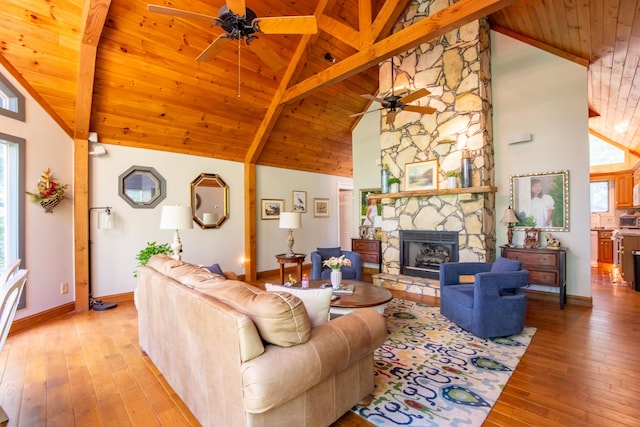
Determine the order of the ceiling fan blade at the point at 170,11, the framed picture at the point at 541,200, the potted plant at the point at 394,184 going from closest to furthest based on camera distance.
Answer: the ceiling fan blade at the point at 170,11
the framed picture at the point at 541,200
the potted plant at the point at 394,184

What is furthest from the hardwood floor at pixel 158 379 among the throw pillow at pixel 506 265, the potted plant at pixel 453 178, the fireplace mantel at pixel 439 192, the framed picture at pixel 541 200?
the potted plant at pixel 453 178

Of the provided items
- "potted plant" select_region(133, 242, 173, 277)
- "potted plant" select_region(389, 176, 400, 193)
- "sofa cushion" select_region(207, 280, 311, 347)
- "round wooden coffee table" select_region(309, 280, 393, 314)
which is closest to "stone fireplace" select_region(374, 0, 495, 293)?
"potted plant" select_region(389, 176, 400, 193)

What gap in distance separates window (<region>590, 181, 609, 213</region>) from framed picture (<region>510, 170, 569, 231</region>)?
16.7 ft

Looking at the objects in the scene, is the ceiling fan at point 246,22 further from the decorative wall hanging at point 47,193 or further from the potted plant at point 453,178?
→ the potted plant at point 453,178

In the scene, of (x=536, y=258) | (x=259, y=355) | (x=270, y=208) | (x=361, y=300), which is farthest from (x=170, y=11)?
(x=536, y=258)

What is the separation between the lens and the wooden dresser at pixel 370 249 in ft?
20.8

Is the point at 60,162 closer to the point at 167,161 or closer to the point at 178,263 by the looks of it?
the point at 167,161

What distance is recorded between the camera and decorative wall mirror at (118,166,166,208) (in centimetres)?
480

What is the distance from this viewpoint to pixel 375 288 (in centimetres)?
362

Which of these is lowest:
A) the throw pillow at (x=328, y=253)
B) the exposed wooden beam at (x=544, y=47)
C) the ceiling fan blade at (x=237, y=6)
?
the throw pillow at (x=328, y=253)

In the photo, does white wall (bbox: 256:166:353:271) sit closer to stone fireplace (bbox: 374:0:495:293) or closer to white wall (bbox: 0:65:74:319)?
stone fireplace (bbox: 374:0:495:293)

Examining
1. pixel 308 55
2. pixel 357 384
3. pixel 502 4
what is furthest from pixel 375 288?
pixel 308 55

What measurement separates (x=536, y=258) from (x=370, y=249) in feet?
9.70

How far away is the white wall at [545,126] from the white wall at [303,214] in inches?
165
